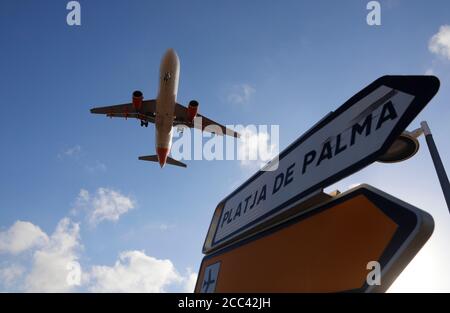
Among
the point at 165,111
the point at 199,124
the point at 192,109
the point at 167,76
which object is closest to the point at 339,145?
the point at 167,76

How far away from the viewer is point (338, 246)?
2373mm

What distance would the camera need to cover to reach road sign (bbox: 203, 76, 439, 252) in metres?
2.27

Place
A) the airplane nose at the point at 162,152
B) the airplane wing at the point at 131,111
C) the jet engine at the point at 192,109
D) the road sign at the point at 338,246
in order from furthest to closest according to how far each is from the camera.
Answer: the airplane nose at the point at 162,152
the airplane wing at the point at 131,111
the jet engine at the point at 192,109
the road sign at the point at 338,246

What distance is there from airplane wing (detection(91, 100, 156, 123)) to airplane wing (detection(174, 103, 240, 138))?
2664 millimetres

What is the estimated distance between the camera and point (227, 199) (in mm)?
4984

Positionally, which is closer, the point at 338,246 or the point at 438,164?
the point at 338,246

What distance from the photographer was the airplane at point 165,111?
25.6m

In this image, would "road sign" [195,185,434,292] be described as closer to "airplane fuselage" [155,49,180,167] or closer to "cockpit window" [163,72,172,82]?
"cockpit window" [163,72,172,82]

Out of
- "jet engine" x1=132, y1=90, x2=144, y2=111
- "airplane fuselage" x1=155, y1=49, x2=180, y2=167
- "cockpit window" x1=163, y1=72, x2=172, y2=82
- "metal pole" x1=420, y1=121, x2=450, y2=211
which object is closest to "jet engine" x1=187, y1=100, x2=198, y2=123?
"airplane fuselage" x1=155, y1=49, x2=180, y2=167

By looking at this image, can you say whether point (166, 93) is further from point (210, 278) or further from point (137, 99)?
point (210, 278)

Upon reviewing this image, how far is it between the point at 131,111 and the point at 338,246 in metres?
31.0

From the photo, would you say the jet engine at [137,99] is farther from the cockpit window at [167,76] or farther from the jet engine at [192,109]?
the jet engine at [192,109]

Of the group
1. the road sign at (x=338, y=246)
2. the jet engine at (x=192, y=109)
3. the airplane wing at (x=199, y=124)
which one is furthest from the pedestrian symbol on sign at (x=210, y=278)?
the airplane wing at (x=199, y=124)

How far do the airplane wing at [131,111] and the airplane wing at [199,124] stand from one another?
2664mm
